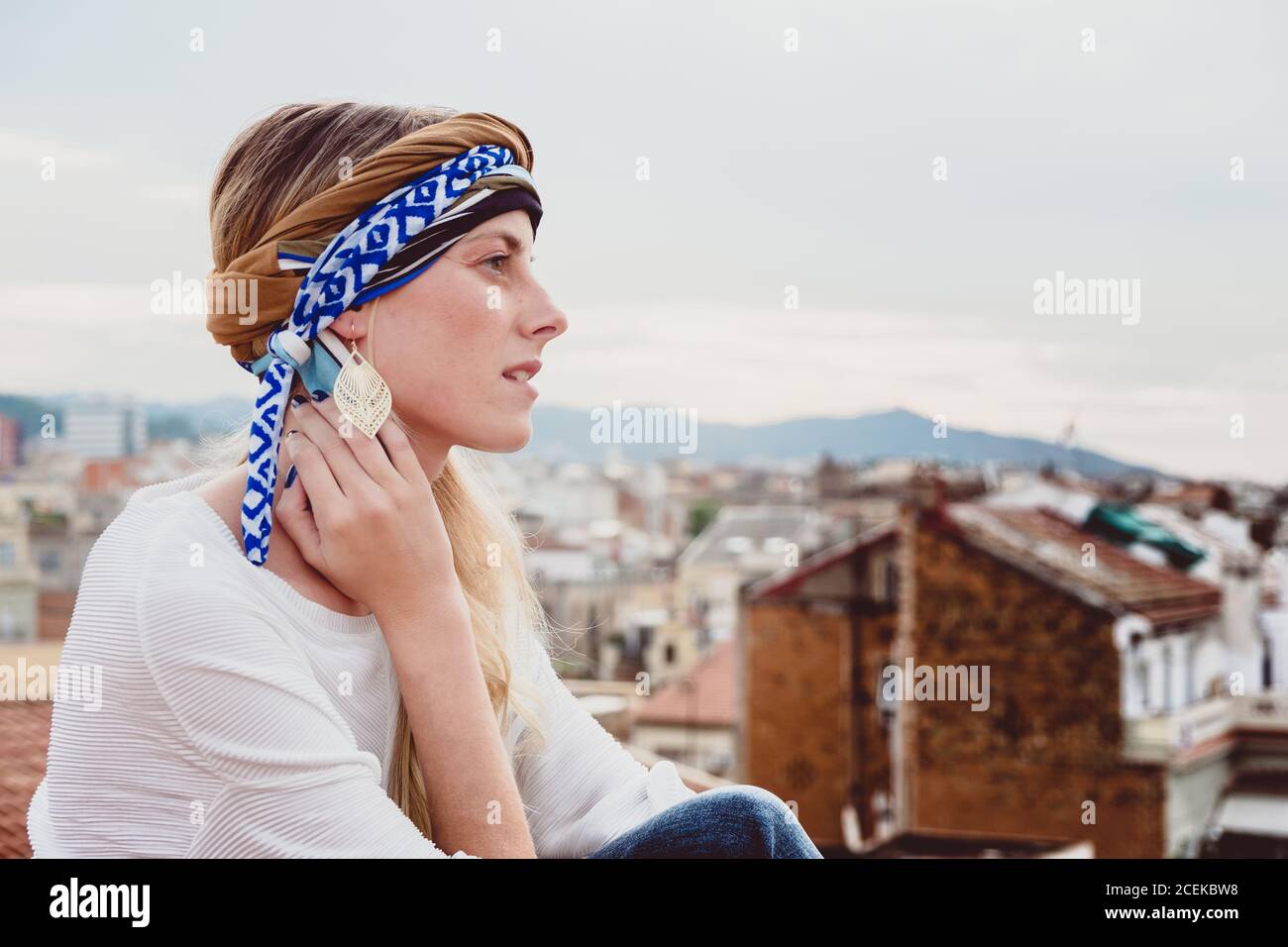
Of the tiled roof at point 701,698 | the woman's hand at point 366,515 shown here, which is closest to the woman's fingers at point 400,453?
the woman's hand at point 366,515

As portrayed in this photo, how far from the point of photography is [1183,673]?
13328 millimetres

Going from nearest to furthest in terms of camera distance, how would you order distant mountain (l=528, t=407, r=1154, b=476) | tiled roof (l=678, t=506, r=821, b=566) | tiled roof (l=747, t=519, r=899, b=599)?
distant mountain (l=528, t=407, r=1154, b=476) → tiled roof (l=747, t=519, r=899, b=599) → tiled roof (l=678, t=506, r=821, b=566)

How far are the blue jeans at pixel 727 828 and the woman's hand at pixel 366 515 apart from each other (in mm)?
310

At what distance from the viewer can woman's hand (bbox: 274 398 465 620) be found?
1.22 m

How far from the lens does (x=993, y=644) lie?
538 inches

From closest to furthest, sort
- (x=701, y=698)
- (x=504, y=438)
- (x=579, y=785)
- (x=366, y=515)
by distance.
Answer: (x=366, y=515) → (x=504, y=438) → (x=579, y=785) → (x=701, y=698)

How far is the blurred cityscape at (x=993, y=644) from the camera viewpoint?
1274 centimetres

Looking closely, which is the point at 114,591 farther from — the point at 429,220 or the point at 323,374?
the point at 429,220

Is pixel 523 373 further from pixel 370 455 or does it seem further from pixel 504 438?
pixel 370 455

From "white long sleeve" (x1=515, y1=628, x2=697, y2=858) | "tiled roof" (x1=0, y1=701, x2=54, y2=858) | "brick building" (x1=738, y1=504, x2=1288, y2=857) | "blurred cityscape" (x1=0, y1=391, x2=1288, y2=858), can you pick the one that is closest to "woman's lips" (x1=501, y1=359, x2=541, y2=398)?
"white long sleeve" (x1=515, y1=628, x2=697, y2=858)

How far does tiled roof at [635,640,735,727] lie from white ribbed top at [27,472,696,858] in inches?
750

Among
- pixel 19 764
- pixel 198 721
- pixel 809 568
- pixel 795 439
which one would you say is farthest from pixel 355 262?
pixel 809 568

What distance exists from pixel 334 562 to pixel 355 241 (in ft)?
1.02

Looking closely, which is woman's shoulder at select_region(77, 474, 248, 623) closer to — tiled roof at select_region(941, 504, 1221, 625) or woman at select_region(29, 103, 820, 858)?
woman at select_region(29, 103, 820, 858)
